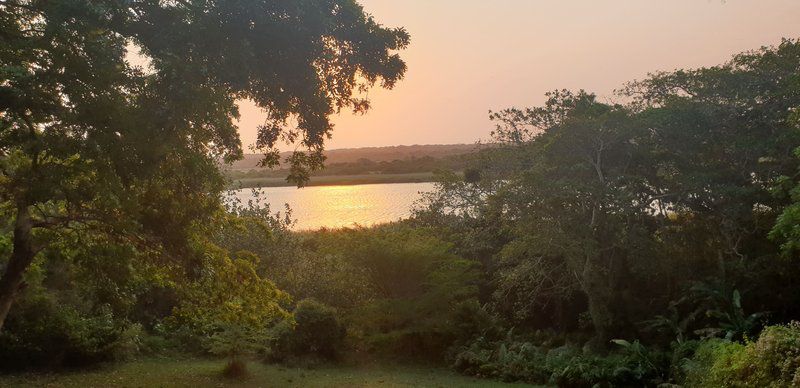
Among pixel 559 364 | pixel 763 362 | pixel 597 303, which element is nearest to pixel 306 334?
pixel 559 364

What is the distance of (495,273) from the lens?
2858 centimetres

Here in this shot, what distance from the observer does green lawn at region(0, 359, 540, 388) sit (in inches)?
718

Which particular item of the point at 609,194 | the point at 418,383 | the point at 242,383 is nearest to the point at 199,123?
the point at 242,383

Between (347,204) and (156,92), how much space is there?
3939 cm

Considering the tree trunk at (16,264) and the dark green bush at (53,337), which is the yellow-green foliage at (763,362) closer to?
Answer: the tree trunk at (16,264)

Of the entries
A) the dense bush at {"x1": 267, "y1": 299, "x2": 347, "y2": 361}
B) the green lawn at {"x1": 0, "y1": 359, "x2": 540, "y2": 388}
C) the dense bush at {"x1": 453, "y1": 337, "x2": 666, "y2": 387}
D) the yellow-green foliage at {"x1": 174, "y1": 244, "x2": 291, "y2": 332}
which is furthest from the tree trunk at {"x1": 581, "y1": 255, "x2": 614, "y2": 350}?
the yellow-green foliage at {"x1": 174, "y1": 244, "x2": 291, "y2": 332}

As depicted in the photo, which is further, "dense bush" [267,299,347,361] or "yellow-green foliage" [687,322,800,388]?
"dense bush" [267,299,347,361]

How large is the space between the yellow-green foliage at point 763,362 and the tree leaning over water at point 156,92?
359 inches

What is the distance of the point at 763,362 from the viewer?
12.3 meters

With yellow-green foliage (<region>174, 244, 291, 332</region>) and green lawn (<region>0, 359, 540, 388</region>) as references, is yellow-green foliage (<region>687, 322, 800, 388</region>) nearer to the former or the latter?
green lawn (<region>0, 359, 540, 388</region>)

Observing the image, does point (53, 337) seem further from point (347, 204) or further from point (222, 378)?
point (347, 204)

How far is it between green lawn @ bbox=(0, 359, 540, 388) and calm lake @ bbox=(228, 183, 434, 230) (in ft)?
33.9

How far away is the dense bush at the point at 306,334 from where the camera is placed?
23.9 meters

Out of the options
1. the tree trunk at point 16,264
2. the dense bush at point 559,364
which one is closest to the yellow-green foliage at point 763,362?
the dense bush at point 559,364
